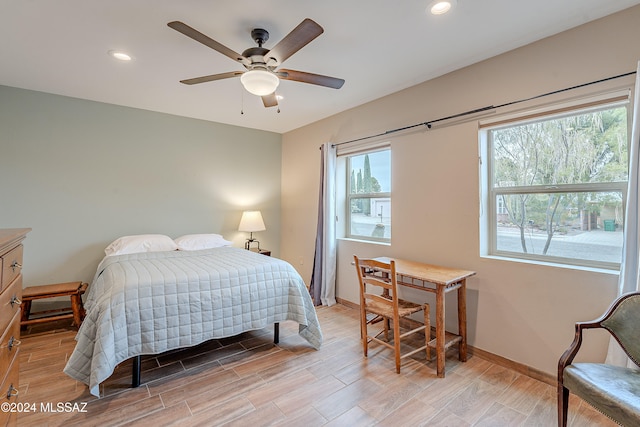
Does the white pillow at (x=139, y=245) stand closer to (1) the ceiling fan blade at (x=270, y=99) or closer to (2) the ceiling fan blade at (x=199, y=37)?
(1) the ceiling fan blade at (x=270, y=99)

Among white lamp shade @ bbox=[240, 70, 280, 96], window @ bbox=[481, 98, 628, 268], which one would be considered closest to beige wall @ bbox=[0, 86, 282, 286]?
white lamp shade @ bbox=[240, 70, 280, 96]

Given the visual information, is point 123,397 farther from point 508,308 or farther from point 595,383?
point 508,308

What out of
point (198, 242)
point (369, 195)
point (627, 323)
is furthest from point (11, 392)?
point (369, 195)

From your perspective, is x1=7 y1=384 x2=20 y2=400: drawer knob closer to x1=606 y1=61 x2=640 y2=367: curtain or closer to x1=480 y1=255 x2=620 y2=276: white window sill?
x1=480 y1=255 x2=620 y2=276: white window sill

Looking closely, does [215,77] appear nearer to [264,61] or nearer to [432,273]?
[264,61]

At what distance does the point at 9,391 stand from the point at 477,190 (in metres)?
3.08

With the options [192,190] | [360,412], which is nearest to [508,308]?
[360,412]

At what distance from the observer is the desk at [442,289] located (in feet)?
7.35

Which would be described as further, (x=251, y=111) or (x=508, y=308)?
(x=251, y=111)

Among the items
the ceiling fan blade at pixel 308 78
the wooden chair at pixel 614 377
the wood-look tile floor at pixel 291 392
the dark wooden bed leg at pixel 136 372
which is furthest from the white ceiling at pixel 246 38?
the wood-look tile floor at pixel 291 392

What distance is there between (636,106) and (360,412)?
8.23 feet

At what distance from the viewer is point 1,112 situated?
317 centimetres

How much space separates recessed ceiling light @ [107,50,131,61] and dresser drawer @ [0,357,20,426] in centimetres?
232

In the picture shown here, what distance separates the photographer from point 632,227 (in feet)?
5.81
